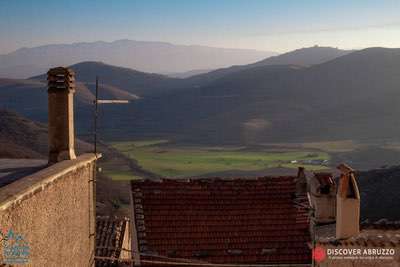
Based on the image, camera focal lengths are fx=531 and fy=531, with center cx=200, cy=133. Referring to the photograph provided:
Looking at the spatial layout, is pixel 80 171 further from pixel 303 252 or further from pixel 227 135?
pixel 227 135

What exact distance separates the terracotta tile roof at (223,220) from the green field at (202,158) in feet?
188

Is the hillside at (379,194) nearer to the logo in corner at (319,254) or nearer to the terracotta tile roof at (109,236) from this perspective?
the terracotta tile roof at (109,236)

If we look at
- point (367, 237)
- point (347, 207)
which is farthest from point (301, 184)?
→ point (367, 237)

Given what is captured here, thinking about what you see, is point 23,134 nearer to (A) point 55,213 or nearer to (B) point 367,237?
(B) point 367,237

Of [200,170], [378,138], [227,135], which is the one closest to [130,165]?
[200,170]

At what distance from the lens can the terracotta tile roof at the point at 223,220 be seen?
12.0 metres

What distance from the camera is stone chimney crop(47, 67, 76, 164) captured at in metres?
9.88

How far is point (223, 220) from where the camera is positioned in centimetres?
1282

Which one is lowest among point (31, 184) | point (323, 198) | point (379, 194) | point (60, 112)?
point (379, 194)

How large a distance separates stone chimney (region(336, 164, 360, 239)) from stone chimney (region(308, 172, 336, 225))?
88cm

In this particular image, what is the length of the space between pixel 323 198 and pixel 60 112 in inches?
227

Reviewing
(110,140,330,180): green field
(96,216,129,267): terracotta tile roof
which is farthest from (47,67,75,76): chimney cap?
(110,140,330,180): green field

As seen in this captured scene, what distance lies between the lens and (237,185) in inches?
550

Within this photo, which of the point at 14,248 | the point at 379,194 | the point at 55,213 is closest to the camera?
the point at 14,248
